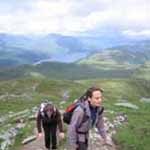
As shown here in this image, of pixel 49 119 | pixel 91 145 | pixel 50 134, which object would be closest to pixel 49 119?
pixel 49 119

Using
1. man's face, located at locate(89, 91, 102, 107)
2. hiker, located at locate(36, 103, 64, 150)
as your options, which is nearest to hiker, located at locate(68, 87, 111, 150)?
man's face, located at locate(89, 91, 102, 107)

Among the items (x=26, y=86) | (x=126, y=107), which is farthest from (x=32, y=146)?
(x=26, y=86)

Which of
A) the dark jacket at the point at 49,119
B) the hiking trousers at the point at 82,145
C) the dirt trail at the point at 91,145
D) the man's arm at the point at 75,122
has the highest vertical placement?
the man's arm at the point at 75,122

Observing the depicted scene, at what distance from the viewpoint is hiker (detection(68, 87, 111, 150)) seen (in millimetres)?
13719

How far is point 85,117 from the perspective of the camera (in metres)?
14.1

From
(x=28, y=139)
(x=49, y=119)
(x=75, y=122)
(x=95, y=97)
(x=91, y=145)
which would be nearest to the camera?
(x=95, y=97)

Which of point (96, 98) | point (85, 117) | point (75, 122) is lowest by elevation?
point (75, 122)

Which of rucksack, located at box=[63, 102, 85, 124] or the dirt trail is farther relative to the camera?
the dirt trail

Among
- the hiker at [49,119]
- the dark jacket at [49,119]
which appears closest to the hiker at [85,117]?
the hiker at [49,119]

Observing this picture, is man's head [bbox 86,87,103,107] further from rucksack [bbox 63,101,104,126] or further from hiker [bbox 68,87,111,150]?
rucksack [bbox 63,101,104,126]

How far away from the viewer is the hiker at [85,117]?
45.0 ft

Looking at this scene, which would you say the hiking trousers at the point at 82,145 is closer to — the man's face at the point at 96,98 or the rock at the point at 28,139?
the man's face at the point at 96,98

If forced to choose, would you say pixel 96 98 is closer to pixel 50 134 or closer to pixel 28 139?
pixel 50 134

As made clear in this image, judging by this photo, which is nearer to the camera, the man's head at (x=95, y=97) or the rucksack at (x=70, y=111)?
the man's head at (x=95, y=97)
